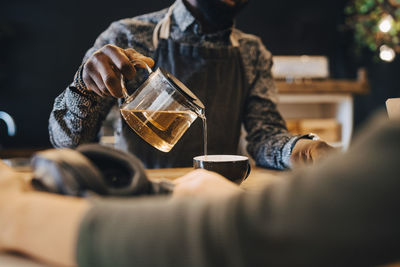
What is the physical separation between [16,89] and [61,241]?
2938 millimetres

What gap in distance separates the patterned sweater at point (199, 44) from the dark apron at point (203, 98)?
0.16 ft

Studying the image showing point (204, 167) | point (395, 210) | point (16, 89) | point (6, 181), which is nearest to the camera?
point (395, 210)

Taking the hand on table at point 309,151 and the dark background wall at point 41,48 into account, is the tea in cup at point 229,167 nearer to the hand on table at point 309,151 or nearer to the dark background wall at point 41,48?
the hand on table at point 309,151

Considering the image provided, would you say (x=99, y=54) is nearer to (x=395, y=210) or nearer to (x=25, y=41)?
(x=395, y=210)

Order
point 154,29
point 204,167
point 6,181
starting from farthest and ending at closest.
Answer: point 154,29
point 204,167
point 6,181

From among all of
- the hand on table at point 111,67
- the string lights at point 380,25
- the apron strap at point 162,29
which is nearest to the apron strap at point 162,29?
the apron strap at point 162,29

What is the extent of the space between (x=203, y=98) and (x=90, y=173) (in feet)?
3.23

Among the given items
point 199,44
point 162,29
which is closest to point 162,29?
point 162,29

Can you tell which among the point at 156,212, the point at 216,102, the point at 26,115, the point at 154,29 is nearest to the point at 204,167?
the point at 156,212

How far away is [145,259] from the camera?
1.01ft

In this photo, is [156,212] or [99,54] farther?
[99,54]

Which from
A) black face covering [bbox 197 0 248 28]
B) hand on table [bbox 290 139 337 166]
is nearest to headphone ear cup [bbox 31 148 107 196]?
hand on table [bbox 290 139 337 166]

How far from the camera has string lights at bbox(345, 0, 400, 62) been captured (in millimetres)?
3104

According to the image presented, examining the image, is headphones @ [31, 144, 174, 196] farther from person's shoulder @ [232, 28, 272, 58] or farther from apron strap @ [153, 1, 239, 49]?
person's shoulder @ [232, 28, 272, 58]
